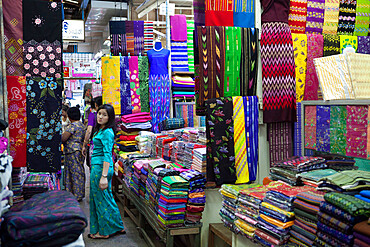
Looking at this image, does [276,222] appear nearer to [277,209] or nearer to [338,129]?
[277,209]

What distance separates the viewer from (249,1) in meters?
3.61

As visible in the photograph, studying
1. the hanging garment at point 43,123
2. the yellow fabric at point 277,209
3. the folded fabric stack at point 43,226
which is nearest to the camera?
the folded fabric stack at point 43,226

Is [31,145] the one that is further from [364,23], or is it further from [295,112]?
[364,23]

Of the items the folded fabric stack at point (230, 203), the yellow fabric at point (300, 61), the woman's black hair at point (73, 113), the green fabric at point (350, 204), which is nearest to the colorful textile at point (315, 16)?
the yellow fabric at point (300, 61)

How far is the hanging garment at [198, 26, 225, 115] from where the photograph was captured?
351 centimetres

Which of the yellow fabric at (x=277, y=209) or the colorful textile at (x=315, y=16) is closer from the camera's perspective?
the yellow fabric at (x=277, y=209)

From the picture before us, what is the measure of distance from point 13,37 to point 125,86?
3.90 m

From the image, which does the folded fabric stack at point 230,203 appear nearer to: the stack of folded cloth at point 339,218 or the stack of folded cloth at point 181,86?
the stack of folded cloth at point 339,218

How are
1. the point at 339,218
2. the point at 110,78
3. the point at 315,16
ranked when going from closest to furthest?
the point at 339,218 < the point at 315,16 < the point at 110,78

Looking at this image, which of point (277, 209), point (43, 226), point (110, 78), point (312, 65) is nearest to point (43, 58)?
point (43, 226)

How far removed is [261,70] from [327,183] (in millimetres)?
1571

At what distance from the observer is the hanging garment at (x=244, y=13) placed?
360cm

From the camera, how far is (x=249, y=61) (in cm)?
362

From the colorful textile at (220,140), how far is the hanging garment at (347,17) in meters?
1.44
